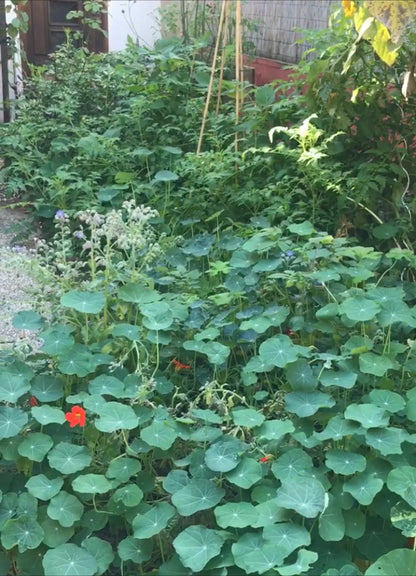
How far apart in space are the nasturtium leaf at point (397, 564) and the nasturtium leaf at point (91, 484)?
78 centimetres

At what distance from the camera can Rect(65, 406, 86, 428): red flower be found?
96.8 inches

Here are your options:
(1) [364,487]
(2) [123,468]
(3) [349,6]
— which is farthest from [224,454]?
(3) [349,6]

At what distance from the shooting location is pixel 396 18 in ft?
10.2

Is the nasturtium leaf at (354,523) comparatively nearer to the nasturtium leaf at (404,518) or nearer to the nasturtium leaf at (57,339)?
the nasturtium leaf at (404,518)

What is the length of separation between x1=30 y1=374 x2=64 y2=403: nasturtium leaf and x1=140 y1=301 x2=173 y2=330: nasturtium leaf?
1.25ft

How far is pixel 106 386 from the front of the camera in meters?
2.62

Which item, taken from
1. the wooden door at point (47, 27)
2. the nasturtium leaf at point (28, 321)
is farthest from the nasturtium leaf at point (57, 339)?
the wooden door at point (47, 27)

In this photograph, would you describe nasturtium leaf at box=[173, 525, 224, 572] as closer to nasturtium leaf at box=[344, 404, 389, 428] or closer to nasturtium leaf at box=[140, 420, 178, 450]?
nasturtium leaf at box=[140, 420, 178, 450]

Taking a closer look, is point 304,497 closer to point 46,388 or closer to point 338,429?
point 338,429

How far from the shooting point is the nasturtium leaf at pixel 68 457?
2340mm

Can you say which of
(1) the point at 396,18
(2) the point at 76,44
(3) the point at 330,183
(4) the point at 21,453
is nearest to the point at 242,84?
(3) the point at 330,183

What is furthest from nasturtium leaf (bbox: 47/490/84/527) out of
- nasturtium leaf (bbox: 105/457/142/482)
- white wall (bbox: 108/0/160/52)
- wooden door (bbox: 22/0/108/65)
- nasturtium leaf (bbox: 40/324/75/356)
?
wooden door (bbox: 22/0/108/65)

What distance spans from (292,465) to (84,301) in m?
0.98

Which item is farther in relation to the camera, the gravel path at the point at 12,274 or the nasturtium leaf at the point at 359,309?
the gravel path at the point at 12,274
